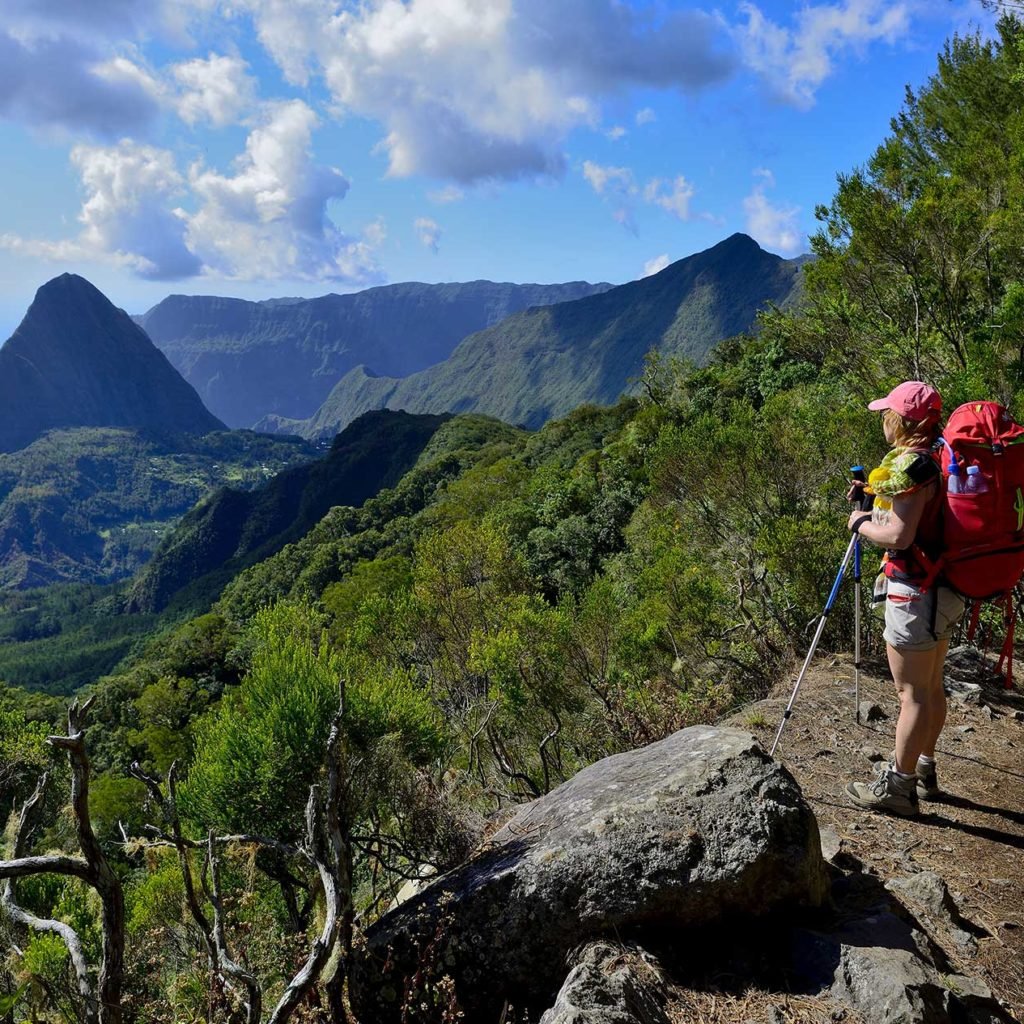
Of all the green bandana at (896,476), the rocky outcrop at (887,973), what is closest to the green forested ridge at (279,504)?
the green bandana at (896,476)

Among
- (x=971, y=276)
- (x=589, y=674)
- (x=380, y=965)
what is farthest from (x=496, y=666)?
(x=380, y=965)

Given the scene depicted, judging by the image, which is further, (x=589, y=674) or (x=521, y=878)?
(x=589, y=674)

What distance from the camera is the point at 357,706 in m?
7.72

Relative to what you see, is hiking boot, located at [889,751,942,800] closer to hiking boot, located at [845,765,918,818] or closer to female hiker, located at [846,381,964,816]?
hiking boot, located at [845,765,918,818]

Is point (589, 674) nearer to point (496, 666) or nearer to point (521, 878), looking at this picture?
point (496, 666)

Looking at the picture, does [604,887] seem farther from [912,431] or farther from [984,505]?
[912,431]

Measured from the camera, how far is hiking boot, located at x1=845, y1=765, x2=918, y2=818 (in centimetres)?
483

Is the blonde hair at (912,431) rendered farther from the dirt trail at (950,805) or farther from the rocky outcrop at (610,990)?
the rocky outcrop at (610,990)

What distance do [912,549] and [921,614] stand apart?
0.41 meters

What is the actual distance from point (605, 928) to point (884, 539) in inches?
110

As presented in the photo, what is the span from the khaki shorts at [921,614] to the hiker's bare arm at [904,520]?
32 centimetres

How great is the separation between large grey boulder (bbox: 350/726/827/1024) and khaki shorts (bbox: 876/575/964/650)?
4.15ft

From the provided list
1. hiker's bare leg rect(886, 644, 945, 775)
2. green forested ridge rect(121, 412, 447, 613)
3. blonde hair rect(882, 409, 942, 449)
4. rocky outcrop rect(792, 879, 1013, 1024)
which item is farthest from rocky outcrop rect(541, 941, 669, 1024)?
green forested ridge rect(121, 412, 447, 613)

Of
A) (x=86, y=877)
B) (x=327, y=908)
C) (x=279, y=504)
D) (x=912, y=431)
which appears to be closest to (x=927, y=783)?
(x=912, y=431)
